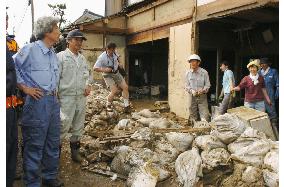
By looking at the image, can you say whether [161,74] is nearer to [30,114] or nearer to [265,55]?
[265,55]

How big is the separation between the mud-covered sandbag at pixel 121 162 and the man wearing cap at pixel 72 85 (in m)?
0.71

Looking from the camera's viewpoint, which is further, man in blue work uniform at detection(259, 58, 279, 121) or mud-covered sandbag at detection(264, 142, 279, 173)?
man in blue work uniform at detection(259, 58, 279, 121)

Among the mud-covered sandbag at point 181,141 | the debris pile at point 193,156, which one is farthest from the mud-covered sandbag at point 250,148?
the mud-covered sandbag at point 181,141

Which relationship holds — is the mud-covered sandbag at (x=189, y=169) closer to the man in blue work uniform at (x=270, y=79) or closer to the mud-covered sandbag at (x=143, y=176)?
the mud-covered sandbag at (x=143, y=176)

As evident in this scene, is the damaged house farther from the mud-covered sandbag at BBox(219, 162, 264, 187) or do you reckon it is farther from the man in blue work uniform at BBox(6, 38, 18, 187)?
the man in blue work uniform at BBox(6, 38, 18, 187)

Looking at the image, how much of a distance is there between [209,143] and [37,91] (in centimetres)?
247

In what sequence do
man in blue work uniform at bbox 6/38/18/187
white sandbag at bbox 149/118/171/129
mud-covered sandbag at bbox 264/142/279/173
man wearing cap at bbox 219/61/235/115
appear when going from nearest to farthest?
1. man in blue work uniform at bbox 6/38/18/187
2. mud-covered sandbag at bbox 264/142/279/173
3. white sandbag at bbox 149/118/171/129
4. man wearing cap at bbox 219/61/235/115

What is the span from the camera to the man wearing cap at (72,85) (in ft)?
14.5

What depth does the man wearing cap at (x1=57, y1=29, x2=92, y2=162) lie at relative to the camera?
442 centimetres

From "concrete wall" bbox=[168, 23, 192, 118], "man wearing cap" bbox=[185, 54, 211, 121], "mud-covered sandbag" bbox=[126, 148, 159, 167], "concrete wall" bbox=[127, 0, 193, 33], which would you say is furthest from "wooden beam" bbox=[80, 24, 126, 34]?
"mud-covered sandbag" bbox=[126, 148, 159, 167]

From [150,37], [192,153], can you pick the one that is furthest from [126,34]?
[192,153]

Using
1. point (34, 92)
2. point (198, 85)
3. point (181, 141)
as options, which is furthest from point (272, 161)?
point (198, 85)

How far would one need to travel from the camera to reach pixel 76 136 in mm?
4754

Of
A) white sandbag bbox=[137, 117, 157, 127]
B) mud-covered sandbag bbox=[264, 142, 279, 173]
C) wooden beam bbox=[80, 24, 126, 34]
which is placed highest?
wooden beam bbox=[80, 24, 126, 34]
